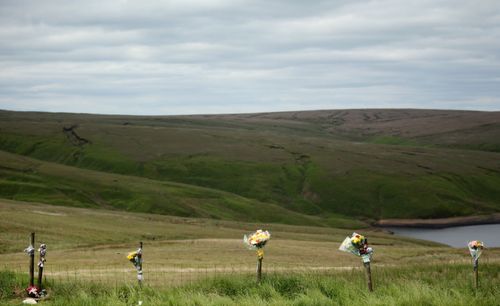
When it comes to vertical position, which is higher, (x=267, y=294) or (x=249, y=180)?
(x=249, y=180)

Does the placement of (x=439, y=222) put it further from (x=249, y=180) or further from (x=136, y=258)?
(x=136, y=258)

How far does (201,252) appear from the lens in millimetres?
44344

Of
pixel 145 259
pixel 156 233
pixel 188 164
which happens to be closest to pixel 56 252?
pixel 145 259

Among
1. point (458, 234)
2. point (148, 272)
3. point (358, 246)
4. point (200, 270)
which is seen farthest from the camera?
point (458, 234)

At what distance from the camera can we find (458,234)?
11669 centimetres

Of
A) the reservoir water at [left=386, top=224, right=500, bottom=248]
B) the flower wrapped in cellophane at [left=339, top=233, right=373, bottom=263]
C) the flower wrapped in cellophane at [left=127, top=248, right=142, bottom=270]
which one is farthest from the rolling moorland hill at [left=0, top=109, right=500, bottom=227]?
the flower wrapped in cellophane at [left=339, top=233, right=373, bottom=263]

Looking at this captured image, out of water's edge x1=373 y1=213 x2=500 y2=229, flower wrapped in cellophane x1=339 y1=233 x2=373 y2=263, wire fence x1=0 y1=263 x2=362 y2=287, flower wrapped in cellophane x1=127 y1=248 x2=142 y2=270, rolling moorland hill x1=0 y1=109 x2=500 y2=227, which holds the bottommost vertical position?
water's edge x1=373 y1=213 x2=500 y2=229

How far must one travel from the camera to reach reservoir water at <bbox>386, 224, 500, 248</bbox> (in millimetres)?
103156

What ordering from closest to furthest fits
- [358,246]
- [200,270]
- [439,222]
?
[358,246], [200,270], [439,222]

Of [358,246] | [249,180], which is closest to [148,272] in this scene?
[358,246]

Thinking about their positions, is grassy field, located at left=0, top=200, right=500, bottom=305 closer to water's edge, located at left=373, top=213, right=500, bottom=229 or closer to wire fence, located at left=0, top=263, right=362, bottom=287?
wire fence, located at left=0, top=263, right=362, bottom=287

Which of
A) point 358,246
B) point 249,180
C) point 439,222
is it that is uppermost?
point 249,180

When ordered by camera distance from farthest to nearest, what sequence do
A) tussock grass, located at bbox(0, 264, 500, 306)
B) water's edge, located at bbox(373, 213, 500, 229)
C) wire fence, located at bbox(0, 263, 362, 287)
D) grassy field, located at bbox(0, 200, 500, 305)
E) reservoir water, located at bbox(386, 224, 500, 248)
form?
water's edge, located at bbox(373, 213, 500, 229) < reservoir water, located at bbox(386, 224, 500, 248) < wire fence, located at bbox(0, 263, 362, 287) < grassy field, located at bbox(0, 200, 500, 305) < tussock grass, located at bbox(0, 264, 500, 306)

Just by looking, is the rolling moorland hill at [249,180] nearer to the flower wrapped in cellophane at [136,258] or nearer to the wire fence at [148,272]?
the wire fence at [148,272]
